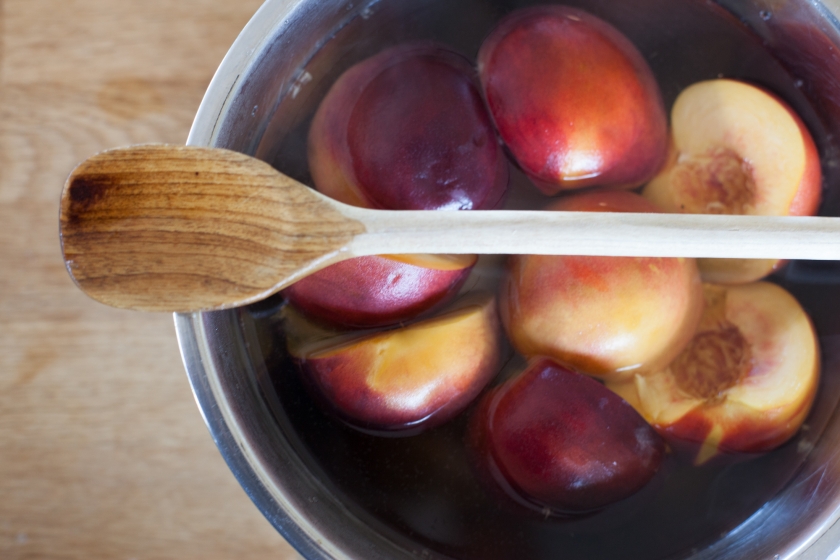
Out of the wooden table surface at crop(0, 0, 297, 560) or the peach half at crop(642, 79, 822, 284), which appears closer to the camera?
the peach half at crop(642, 79, 822, 284)

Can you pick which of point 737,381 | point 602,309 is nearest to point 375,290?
point 602,309

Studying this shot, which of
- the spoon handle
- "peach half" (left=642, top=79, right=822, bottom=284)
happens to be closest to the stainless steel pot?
"peach half" (left=642, top=79, right=822, bottom=284)

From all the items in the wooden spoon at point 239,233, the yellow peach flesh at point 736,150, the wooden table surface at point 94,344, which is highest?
the yellow peach flesh at point 736,150

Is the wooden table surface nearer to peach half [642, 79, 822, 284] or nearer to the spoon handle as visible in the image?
the spoon handle

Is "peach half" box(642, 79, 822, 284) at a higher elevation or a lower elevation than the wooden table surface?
higher

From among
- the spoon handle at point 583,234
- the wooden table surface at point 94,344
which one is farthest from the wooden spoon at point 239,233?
the wooden table surface at point 94,344

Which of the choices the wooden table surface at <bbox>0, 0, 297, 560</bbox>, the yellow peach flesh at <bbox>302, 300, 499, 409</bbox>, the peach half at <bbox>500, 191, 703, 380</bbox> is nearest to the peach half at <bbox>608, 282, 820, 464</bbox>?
the peach half at <bbox>500, 191, 703, 380</bbox>

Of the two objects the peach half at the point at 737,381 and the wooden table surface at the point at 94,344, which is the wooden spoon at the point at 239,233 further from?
the wooden table surface at the point at 94,344

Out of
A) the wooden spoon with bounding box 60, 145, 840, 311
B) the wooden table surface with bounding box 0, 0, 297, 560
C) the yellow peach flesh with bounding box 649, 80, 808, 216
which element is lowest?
the wooden table surface with bounding box 0, 0, 297, 560
